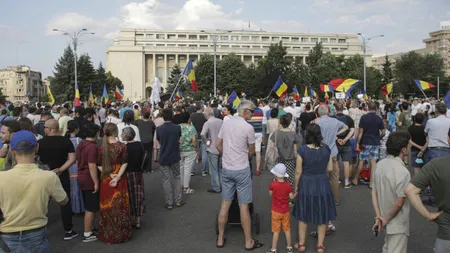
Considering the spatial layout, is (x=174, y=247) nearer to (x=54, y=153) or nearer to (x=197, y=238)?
(x=197, y=238)

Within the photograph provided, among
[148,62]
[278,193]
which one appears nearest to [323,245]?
[278,193]

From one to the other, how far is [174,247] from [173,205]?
239cm

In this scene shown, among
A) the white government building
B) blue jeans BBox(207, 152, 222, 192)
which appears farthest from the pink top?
the white government building

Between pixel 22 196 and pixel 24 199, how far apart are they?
0.10 feet

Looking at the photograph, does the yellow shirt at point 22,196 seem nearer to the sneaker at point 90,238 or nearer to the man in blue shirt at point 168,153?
the sneaker at point 90,238

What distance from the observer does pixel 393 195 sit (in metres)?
4.25

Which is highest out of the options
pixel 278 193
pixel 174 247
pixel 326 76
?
pixel 326 76

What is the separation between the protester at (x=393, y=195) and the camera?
420 centimetres

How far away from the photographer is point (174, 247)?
5.88 meters

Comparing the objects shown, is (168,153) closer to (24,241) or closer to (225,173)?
(225,173)

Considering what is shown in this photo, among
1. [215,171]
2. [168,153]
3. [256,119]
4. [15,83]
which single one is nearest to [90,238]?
[168,153]

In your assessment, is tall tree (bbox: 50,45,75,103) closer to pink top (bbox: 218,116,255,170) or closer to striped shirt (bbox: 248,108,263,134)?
striped shirt (bbox: 248,108,263,134)

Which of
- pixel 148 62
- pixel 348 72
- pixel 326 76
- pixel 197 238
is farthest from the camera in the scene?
pixel 148 62

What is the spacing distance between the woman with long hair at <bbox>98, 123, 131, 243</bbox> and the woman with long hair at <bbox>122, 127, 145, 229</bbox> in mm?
371
